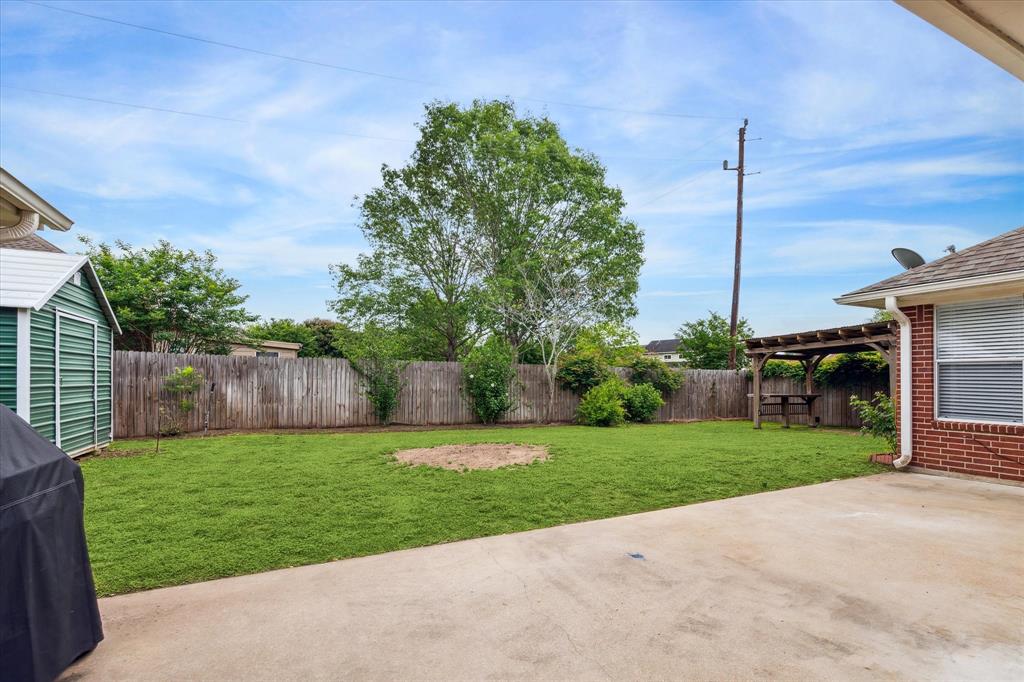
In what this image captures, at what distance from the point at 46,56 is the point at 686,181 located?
1933 centimetres

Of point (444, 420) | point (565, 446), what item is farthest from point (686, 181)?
point (565, 446)

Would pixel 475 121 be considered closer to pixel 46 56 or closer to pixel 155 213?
pixel 155 213

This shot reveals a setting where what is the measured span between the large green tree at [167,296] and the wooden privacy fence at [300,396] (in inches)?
213

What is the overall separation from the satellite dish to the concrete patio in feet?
15.9

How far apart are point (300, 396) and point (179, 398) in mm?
2303

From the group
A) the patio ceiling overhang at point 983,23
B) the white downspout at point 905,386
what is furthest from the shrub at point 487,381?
the patio ceiling overhang at point 983,23

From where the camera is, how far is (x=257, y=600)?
2875 mm

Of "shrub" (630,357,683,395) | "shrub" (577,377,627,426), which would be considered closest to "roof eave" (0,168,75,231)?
"shrub" (577,377,627,426)

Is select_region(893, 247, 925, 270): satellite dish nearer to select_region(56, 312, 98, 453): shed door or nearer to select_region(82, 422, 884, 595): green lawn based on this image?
select_region(82, 422, 884, 595): green lawn

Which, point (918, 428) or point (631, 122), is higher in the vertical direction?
point (631, 122)

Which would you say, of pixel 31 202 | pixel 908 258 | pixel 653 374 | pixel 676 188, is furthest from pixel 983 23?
pixel 676 188

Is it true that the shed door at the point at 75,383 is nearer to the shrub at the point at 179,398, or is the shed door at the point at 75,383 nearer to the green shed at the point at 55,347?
the green shed at the point at 55,347

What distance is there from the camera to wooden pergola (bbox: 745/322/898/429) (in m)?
11.1

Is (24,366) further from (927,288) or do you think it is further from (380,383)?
(927,288)
